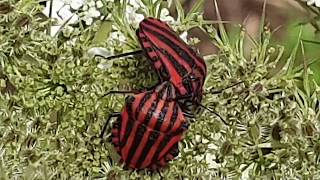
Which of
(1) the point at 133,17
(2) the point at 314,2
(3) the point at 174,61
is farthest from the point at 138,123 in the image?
(2) the point at 314,2

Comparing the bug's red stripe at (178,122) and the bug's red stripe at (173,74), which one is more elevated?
the bug's red stripe at (173,74)

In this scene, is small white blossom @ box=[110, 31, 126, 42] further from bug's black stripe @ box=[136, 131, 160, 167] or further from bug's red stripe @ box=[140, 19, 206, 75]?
bug's black stripe @ box=[136, 131, 160, 167]

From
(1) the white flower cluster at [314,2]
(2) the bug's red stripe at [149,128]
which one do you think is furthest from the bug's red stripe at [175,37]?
(1) the white flower cluster at [314,2]

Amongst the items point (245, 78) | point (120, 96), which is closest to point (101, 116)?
point (120, 96)

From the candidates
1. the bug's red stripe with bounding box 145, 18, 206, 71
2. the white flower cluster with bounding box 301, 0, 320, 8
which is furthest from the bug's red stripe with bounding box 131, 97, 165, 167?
the white flower cluster with bounding box 301, 0, 320, 8

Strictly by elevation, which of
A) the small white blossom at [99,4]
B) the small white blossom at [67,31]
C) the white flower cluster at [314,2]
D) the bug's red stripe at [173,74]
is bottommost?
the bug's red stripe at [173,74]

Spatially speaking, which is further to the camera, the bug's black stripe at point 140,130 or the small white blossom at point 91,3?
the small white blossom at point 91,3

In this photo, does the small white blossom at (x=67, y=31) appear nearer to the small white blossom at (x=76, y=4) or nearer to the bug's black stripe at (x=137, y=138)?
the small white blossom at (x=76, y=4)

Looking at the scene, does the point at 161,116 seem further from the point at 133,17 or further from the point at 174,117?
the point at 133,17
